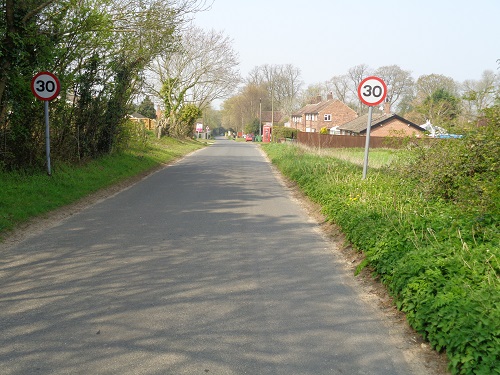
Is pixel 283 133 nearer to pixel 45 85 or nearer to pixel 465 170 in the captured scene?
pixel 45 85

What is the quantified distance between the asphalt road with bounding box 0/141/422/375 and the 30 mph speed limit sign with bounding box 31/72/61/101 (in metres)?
4.43

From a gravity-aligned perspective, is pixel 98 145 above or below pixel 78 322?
above

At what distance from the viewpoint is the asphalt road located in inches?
170

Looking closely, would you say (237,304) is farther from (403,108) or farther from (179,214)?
(403,108)

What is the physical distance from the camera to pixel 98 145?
20016 millimetres

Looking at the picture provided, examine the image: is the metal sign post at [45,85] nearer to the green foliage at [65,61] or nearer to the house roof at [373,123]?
the green foliage at [65,61]

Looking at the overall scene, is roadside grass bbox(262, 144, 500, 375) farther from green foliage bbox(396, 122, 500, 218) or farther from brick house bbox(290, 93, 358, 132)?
brick house bbox(290, 93, 358, 132)

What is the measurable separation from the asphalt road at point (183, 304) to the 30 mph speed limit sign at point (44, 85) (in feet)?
14.5

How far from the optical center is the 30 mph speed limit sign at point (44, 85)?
42.4 feet

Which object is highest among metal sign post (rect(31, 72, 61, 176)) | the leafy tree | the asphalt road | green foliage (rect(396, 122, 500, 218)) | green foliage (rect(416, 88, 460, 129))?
the leafy tree

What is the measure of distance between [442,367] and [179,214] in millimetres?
7462

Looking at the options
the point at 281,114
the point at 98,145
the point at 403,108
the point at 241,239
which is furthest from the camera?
the point at 281,114

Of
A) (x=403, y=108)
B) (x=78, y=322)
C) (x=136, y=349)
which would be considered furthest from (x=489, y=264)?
(x=403, y=108)

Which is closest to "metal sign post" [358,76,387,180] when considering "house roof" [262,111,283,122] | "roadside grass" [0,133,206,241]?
"roadside grass" [0,133,206,241]
